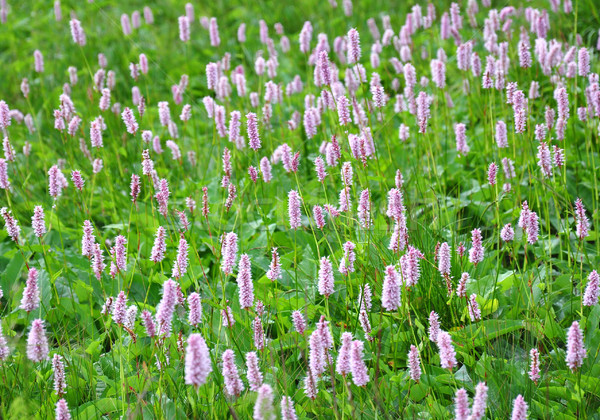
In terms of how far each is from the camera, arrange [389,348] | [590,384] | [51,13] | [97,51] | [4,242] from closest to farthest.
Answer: [590,384], [389,348], [4,242], [97,51], [51,13]

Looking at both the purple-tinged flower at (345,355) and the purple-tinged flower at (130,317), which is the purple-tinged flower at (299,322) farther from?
the purple-tinged flower at (130,317)

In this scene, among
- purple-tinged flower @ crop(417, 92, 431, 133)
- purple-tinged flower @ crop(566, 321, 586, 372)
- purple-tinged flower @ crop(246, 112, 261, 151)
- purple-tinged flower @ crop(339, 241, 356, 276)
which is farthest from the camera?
purple-tinged flower @ crop(417, 92, 431, 133)

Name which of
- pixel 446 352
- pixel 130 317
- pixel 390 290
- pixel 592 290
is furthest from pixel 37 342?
pixel 592 290

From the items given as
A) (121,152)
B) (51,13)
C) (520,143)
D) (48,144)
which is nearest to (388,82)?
(520,143)

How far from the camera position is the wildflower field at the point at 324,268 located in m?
1.65

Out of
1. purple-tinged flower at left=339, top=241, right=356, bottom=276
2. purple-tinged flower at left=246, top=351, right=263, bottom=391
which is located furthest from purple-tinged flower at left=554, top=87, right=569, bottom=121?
purple-tinged flower at left=246, top=351, right=263, bottom=391

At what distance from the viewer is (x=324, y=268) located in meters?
1.61

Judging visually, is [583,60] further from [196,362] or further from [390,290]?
[196,362]

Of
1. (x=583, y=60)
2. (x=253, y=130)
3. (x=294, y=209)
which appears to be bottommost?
(x=294, y=209)

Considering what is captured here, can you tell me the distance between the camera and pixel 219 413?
1.69 meters

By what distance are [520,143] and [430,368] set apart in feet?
5.25

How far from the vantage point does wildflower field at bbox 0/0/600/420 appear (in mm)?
1648

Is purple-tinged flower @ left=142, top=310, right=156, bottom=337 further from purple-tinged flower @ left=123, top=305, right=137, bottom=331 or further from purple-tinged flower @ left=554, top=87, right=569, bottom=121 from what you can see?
purple-tinged flower @ left=554, top=87, right=569, bottom=121

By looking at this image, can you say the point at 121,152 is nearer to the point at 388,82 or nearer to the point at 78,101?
the point at 78,101
